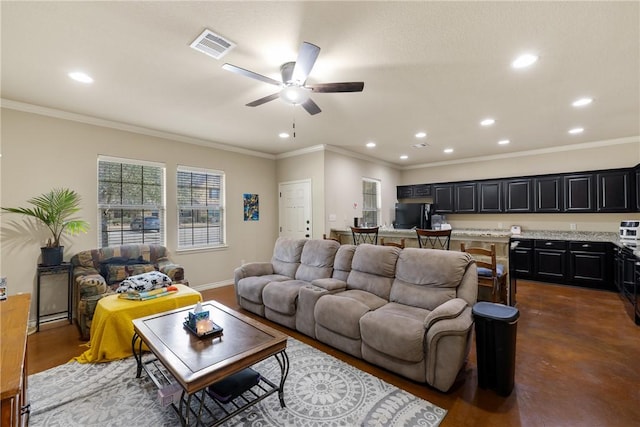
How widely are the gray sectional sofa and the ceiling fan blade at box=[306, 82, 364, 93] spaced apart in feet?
5.71

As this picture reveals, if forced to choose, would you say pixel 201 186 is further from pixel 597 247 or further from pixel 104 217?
pixel 597 247

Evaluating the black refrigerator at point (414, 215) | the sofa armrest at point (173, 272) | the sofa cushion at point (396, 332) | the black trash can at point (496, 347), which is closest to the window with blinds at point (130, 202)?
the sofa armrest at point (173, 272)

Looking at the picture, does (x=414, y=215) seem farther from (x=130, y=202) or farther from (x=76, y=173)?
(x=76, y=173)

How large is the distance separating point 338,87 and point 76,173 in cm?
382

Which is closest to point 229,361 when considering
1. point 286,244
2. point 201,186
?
point 286,244

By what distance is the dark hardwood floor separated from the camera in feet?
6.30

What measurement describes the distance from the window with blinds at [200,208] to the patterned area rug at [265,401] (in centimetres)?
267

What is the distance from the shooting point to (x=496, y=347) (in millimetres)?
2111

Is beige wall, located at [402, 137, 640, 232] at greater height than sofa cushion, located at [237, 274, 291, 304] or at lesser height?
greater

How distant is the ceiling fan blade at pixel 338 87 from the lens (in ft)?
7.55

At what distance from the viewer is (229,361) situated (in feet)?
5.72

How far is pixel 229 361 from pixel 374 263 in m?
1.91

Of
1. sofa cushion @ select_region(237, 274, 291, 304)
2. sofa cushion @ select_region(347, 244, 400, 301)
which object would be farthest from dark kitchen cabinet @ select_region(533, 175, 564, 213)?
sofa cushion @ select_region(237, 274, 291, 304)

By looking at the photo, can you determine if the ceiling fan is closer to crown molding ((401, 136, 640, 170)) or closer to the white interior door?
the white interior door
